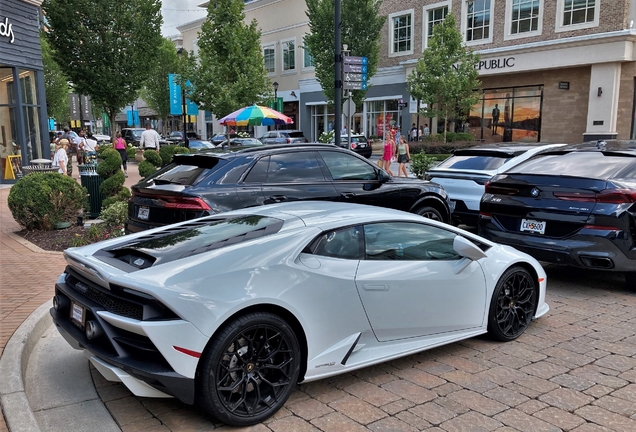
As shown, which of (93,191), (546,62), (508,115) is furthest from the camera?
(508,115)

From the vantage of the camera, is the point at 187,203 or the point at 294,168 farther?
the point at 294,168

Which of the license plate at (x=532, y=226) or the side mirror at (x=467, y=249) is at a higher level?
the side mirror at (x=467, y=249)

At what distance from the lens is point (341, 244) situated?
12.8 ft

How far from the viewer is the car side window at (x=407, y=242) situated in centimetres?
406

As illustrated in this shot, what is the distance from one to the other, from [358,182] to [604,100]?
2344cm

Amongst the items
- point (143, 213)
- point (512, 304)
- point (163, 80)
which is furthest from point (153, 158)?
point (163, 80)

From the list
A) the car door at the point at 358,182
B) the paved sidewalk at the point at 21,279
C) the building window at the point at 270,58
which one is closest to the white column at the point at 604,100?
the car door at the point at 358,182

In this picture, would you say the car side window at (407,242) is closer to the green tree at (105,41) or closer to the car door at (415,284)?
the car door at (415,284)

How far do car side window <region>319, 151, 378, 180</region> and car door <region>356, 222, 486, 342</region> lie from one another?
A: 3.14 m

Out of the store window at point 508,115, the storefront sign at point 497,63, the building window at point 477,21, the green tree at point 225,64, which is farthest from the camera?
the building window at point 477,21

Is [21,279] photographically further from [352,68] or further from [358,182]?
[352,68]

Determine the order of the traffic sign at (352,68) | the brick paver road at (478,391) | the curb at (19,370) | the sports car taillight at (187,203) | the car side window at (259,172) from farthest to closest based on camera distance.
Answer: the traffic sign at (352,68) < the car side window at (259,172) < the sports car taillight at (187,203) < the brick paver road at (478,391) < the curb at (19,370)

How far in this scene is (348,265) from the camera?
381cm

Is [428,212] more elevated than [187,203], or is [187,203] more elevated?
[187,203]
